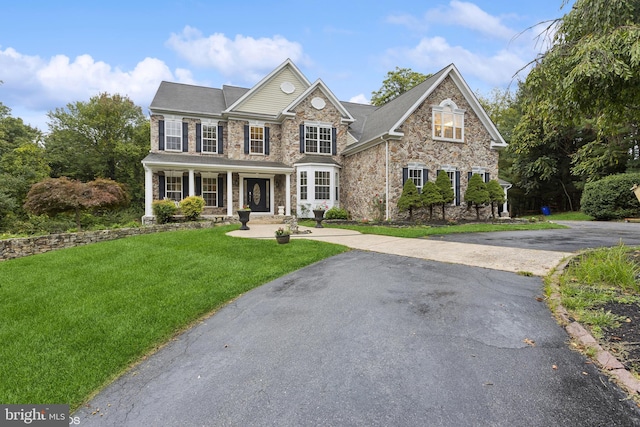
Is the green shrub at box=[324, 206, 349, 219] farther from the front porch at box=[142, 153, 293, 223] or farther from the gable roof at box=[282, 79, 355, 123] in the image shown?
the gable roof at box=[282, 79, 355, 123]

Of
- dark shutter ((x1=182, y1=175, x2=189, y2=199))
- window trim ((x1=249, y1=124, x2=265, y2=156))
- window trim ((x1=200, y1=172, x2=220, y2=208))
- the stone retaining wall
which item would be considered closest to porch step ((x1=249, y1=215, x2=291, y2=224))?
window trim ((x1=200, y1=172, x2=220, y2=208))

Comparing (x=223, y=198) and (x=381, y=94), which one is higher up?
(x=381, y=94)

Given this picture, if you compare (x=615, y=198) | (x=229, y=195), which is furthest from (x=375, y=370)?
(x=615, y=198)

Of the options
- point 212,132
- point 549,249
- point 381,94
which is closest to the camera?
point 549,249

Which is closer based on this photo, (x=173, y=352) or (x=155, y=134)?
(x=173, y=352)

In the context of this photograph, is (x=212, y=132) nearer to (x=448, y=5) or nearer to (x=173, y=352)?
(x=448, y=5)

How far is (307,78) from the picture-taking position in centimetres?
1916

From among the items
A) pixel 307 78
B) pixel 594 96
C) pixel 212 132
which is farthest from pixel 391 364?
pixel 307 78

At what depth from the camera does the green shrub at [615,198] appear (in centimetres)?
1759

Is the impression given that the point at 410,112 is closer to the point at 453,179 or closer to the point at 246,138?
the point at 453,179

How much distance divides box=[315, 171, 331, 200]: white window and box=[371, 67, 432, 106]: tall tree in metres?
16.6

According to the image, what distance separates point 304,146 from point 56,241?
11.8 meters

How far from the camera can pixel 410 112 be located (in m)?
15.1

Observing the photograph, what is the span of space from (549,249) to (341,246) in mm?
5247
